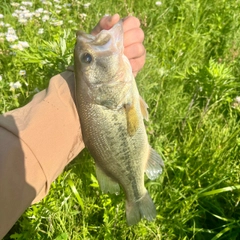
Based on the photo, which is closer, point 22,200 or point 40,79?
point 22,200

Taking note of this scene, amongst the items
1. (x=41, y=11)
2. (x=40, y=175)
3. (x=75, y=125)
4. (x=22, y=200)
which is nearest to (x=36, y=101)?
(x=75, y=125)

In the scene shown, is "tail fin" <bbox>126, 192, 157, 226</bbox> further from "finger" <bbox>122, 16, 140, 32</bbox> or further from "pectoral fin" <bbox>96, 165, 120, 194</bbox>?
"finger" <bbox>122, 16, 140, 32</bbox>

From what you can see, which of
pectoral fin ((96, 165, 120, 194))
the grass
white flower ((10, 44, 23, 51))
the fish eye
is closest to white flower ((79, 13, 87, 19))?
the grass

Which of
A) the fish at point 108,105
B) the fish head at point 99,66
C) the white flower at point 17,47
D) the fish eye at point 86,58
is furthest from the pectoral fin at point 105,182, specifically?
the white flower at point 17,47

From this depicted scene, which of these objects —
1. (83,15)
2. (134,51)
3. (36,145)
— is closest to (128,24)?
(134,51)

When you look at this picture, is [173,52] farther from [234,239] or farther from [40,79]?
[234,239]

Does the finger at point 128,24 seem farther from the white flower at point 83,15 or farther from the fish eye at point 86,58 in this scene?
the white flower at point 83,15
